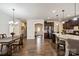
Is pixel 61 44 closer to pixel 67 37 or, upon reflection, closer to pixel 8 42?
pixel 67 37

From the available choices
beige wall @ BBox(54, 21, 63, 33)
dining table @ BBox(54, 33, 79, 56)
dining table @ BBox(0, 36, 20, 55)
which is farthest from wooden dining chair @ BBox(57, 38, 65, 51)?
dining table @ BBox(0, 36, 20, 55)

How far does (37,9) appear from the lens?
10.8 feet

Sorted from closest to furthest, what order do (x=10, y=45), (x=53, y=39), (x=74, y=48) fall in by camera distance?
(x=74, y=48) < (x=10, y=45) < (x=53, y=39)

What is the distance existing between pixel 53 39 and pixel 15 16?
3.50ft

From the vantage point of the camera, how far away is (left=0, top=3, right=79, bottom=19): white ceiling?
10.2 feet

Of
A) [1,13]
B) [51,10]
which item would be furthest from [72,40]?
[1,13]

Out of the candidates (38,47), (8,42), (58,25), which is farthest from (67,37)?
(8,42)

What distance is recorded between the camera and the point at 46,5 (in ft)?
10.3

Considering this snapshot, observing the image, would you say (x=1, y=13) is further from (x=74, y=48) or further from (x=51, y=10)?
(x=74, y=48)

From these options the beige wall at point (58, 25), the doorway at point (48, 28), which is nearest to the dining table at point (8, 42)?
the doorway at point (48, 28)

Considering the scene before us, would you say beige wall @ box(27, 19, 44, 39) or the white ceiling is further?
beige wall @ box(27, 19, 44, 39)

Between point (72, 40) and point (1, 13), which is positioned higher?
point (1, 13)

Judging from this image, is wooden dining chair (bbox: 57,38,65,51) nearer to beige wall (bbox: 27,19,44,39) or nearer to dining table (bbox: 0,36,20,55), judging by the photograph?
beige wall (bbox: 27,19,44,39)

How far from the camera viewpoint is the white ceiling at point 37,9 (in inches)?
122
